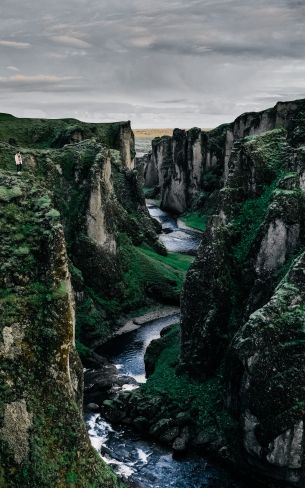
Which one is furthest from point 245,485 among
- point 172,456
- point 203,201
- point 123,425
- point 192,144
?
point 192,144

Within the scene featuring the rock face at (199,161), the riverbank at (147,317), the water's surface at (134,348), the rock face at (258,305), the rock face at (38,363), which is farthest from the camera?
the rock face at (199,161)

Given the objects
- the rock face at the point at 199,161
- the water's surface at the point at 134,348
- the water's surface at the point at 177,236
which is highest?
the rock face at the point at 199,161

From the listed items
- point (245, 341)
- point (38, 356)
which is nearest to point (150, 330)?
point (245, 341)

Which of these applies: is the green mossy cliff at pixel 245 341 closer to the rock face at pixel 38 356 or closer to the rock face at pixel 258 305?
the rock face at pixel 258 305

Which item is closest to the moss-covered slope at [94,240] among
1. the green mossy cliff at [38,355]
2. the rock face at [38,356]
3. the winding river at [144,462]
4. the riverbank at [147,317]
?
the riverbank at [147,317]

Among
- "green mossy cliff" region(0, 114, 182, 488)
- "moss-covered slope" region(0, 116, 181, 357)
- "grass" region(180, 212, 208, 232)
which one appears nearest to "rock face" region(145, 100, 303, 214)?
"grass" region(180, 212, 208, 232)

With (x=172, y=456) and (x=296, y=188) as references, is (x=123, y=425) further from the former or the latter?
(x=296, y=188)
